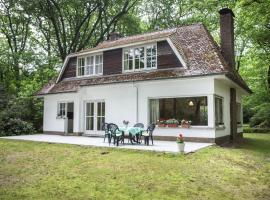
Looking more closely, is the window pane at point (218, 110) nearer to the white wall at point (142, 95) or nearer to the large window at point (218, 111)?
the large window at point (218, 111)

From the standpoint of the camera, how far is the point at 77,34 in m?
28.7

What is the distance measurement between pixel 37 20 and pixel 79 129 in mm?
18310

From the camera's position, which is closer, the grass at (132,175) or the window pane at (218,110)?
the grass at (132,175)

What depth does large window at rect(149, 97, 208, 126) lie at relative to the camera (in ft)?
45.7

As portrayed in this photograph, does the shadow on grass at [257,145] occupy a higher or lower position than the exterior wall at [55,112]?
lower

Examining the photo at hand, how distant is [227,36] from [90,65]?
9051mm

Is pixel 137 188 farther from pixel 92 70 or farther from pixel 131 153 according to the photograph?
pixel 92 70

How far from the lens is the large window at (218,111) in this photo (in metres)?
14.3

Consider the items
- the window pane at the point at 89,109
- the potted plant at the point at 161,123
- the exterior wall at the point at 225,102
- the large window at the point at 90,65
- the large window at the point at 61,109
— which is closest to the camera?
the exterior wall at the point at 225,102

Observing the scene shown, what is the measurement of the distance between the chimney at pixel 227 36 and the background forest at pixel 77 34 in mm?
4843

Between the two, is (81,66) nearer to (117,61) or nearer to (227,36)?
(117,61)

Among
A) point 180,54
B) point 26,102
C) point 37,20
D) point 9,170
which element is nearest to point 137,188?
point 9,170

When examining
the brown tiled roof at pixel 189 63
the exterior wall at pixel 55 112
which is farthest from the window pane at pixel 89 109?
the brown tiled roof at pixel 189 63

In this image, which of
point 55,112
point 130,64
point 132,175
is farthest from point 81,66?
point 132,175
